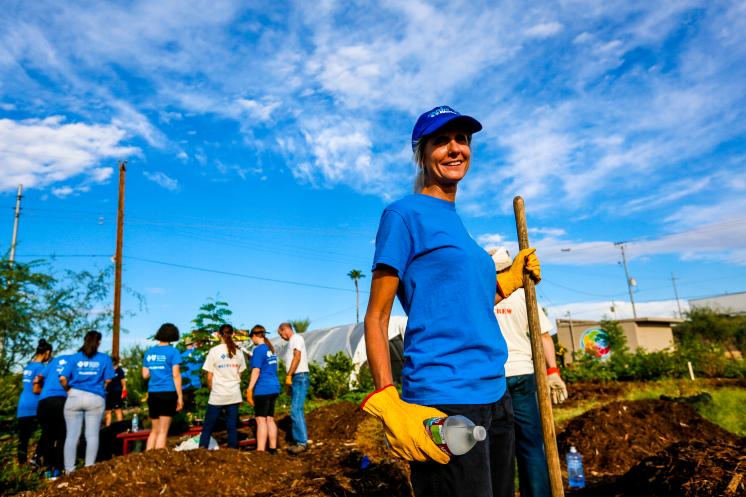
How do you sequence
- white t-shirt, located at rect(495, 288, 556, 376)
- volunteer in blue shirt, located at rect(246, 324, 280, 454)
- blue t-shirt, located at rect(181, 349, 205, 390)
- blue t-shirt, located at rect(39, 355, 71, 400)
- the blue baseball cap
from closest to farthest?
the blue baseball cap → white t-shirt, located at rect(495, 288, 556, 376) → blue t-shirt, located at rect(39, 355, 71, 400) → volunteer in blue shirt, located at rect(246, 324, 280, 454) → blue t-shirt, located at rect(181, 349, 205, 390)

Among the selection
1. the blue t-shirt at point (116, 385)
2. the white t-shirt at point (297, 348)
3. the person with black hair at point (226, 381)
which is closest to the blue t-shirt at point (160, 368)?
the person with black hair at point (226, 381)

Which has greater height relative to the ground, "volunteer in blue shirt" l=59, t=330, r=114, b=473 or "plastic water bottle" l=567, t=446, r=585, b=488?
"volunteer in blue shirt" l=59, t=330, r=114, b=473

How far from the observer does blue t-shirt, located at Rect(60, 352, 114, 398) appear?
731 cm

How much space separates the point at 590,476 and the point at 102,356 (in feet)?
22.9

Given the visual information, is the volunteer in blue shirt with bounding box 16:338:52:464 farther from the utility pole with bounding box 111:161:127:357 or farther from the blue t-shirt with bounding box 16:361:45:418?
the utility pole with bounding box 111:161:127:357

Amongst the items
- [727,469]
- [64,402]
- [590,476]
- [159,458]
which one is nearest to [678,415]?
[590,476]

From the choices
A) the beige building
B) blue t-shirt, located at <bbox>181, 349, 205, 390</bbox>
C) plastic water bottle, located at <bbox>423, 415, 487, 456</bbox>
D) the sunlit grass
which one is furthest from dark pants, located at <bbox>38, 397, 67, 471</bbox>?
the beige building

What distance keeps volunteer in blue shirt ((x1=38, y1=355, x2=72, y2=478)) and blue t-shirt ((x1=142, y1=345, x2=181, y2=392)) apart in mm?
1162

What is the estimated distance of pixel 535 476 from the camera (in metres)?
3.77

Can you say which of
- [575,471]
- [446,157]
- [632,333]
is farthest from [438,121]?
[632,333]

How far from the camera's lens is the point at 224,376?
317 inches

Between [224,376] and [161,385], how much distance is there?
3.15 ft

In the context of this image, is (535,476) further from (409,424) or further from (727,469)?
(409,424)

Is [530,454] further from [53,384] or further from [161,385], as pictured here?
[53,384]
